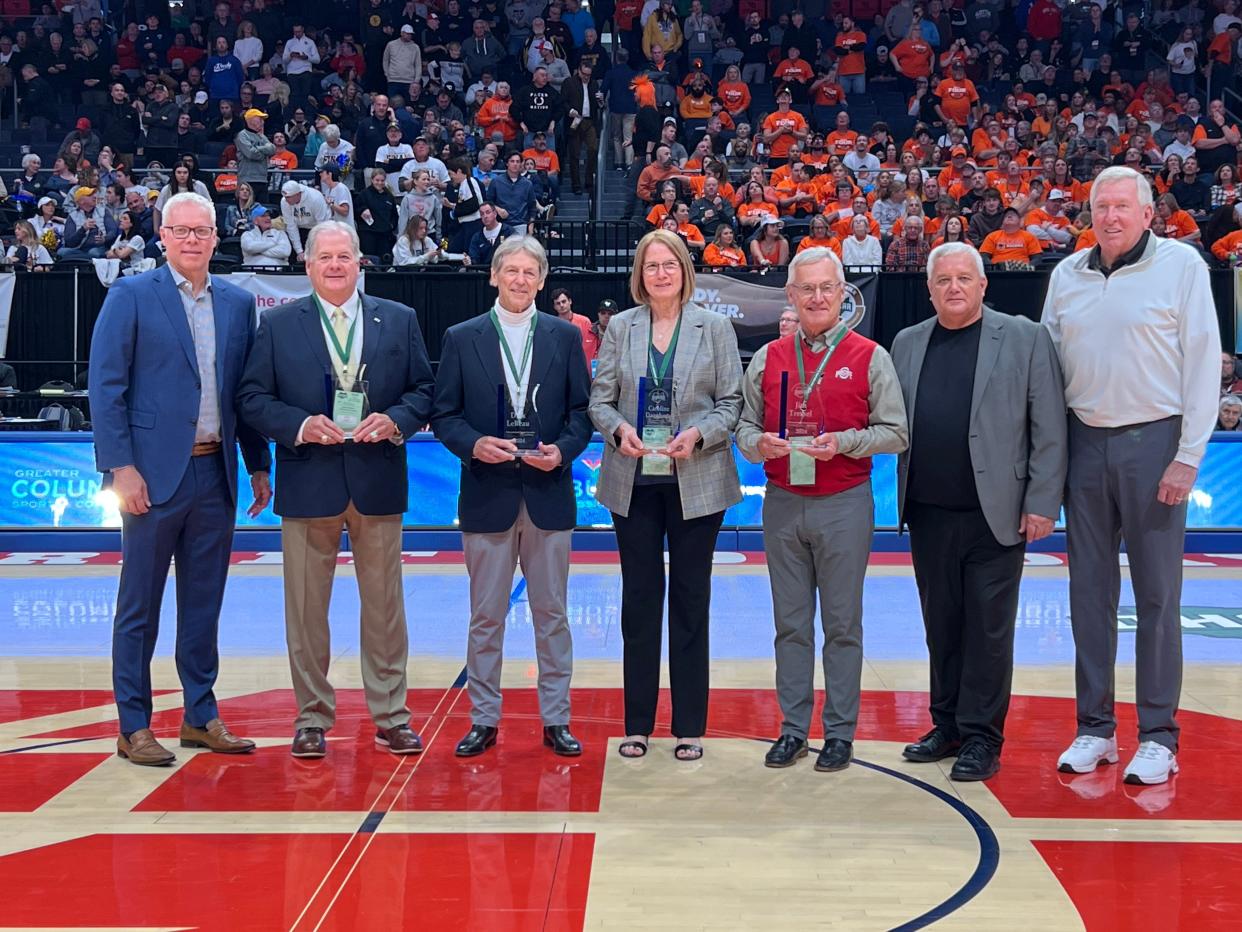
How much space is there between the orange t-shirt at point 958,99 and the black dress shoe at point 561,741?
15.5 metres

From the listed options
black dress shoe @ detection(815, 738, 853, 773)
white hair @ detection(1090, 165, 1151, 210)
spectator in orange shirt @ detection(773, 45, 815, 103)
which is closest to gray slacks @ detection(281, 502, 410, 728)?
A: black dress shoe @ detection(815, 738, 853, 773)

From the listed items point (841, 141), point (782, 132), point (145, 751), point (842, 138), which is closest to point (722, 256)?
point (782, 132)

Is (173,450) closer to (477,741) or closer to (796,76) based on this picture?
(477,741)

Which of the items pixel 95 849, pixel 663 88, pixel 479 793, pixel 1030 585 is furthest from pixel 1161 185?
pixel 95 849

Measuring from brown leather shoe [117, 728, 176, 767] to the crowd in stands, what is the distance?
10.1 meters

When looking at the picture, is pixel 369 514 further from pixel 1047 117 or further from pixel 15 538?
pixel 1047 117

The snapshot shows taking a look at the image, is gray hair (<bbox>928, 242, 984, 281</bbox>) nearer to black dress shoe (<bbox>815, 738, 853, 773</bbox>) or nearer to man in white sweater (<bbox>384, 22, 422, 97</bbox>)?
black dress shoe (<bbox>815, 738, 853, 773</bbox>)

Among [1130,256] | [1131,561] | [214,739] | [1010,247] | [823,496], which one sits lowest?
[214,739]

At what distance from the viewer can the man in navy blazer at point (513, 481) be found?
5273mm

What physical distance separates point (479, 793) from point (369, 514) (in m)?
1.16

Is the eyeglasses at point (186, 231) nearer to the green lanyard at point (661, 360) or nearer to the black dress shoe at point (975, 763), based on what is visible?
the green lanyard at point (661, 360)

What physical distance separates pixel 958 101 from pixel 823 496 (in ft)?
50.0

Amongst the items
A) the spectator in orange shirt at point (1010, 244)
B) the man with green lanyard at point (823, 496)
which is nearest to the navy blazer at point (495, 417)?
the man with green lanyard at point (823, 496)

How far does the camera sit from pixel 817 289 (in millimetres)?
5109
